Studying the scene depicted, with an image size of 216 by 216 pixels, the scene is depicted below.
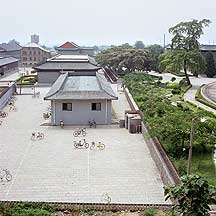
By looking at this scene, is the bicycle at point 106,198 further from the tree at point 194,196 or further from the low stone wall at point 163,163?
the tree at point 194,196

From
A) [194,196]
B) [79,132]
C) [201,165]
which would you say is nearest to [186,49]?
[79,132]

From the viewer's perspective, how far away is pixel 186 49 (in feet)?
150

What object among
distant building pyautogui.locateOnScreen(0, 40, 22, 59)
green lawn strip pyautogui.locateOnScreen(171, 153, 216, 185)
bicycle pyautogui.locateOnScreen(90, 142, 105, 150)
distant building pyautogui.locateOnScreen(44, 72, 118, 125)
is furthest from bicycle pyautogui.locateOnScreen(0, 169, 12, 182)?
distant building pyautogui.locateOnScreen(0, 40, 22, 59)

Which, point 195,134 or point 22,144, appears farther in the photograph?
point 22,144

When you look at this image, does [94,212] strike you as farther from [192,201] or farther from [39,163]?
[39,163]

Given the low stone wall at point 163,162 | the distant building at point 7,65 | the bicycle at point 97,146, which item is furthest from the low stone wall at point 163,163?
the distant building at point 7,65

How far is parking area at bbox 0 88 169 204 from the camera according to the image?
47.1 feet

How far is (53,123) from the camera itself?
26.1 m

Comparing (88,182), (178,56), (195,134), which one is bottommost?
(88,182)

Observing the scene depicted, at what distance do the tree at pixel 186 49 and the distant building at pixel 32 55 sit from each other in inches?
1919

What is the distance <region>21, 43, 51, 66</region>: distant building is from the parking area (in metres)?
65.4

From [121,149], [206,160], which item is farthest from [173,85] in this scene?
[206,160]

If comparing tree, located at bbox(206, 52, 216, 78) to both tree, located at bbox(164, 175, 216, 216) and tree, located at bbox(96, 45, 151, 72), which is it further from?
tree, located at bbox(164, 175, 216, 216)

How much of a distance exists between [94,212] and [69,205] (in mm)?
888
